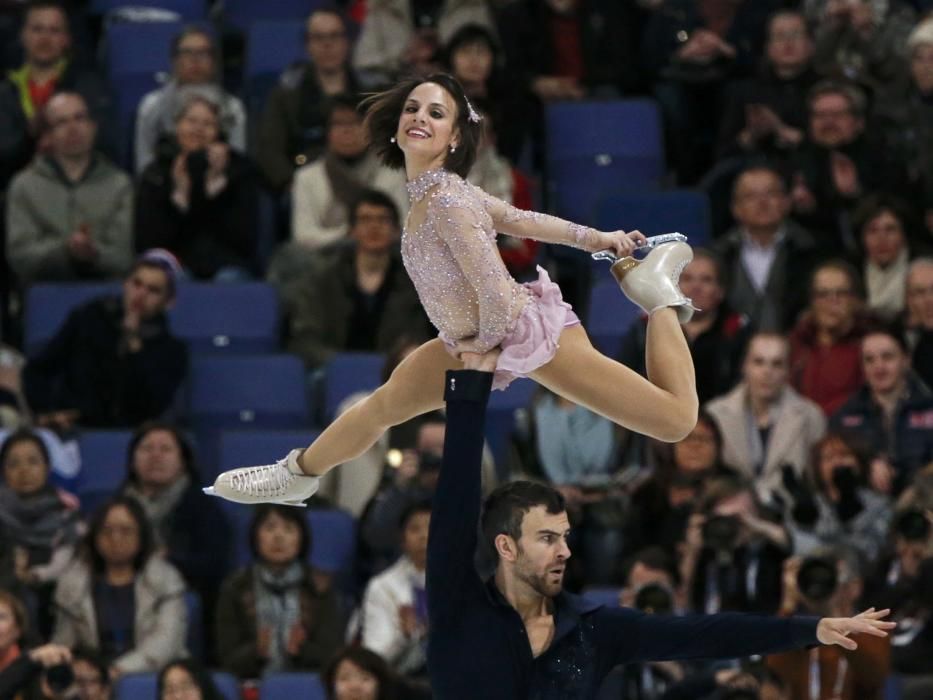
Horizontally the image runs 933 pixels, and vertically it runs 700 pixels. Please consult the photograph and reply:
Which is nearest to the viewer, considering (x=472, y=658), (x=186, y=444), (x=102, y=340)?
(x=472, y=658)

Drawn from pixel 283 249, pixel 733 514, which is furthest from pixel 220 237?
pixel 733 514

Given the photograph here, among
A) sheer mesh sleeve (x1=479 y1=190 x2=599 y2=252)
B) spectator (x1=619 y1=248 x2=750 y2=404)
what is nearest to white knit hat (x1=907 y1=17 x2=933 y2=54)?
spectator (x1=619 y1=248 x2=750 y2=404)

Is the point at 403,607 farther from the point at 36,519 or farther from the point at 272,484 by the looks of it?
the point at 272,484

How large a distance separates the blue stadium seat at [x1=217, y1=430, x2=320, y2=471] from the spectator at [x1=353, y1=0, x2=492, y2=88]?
223cm

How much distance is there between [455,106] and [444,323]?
0.53m

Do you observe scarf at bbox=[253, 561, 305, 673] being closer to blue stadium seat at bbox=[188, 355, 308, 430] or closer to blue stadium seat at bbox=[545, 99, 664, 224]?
blue stadium seat at bbox=[188, 355, 308, 430]

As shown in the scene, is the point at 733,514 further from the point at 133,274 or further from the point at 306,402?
the point at 133,274

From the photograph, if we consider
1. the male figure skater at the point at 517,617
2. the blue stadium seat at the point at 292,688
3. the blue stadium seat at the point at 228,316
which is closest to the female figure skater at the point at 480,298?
the male figure skater at the point at 517,617

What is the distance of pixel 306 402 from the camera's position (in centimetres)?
906

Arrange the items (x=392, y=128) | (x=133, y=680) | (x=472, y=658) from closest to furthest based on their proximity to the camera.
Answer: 1. (x=472, y=658)
2. (x=392, y=128)
3. (x=133, y=680)

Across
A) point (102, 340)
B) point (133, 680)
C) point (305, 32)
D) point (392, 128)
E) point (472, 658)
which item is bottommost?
point (133, 680)

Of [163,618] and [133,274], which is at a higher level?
[133,274]

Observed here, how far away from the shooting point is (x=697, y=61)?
10.1m

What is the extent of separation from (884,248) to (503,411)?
5.76ft
